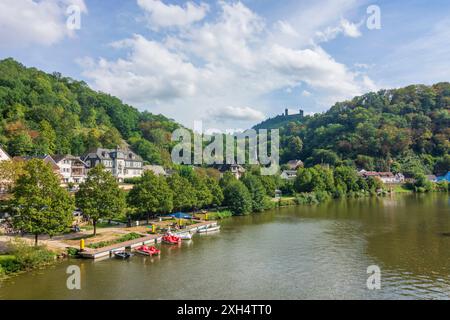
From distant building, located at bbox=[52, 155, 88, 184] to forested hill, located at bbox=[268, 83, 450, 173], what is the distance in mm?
104970

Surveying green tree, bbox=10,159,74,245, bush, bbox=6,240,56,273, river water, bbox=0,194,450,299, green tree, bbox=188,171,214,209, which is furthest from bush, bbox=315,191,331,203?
bush, bbox=6,240,56,273

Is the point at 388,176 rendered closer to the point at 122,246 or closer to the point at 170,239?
the point at 170,239

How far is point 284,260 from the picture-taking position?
37719 mm

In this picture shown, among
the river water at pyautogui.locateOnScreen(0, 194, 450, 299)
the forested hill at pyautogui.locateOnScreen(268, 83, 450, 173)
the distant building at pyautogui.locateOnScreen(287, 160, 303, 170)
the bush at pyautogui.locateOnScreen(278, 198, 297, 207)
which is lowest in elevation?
the river water at pyautogui.locateOnScreen(0, 194, 450, 299)

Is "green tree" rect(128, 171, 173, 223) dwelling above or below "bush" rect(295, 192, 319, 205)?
above

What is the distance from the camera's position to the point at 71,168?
7825 centimetres

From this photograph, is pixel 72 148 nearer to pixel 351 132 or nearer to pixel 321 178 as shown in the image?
pixel 321 178

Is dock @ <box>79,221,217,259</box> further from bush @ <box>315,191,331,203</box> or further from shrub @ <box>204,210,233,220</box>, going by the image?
bush @ <box>315,191,331,203</box>

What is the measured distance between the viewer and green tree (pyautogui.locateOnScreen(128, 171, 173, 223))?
53312mm

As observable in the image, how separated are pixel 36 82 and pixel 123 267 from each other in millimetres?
114909

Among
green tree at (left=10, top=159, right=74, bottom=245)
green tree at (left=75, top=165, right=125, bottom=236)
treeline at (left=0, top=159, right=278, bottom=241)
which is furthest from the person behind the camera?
green tree at (left=75, top=165, right=125, bottom=236)

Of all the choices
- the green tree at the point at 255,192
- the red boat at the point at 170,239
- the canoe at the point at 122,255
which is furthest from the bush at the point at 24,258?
the green tree at the point at 255,192
